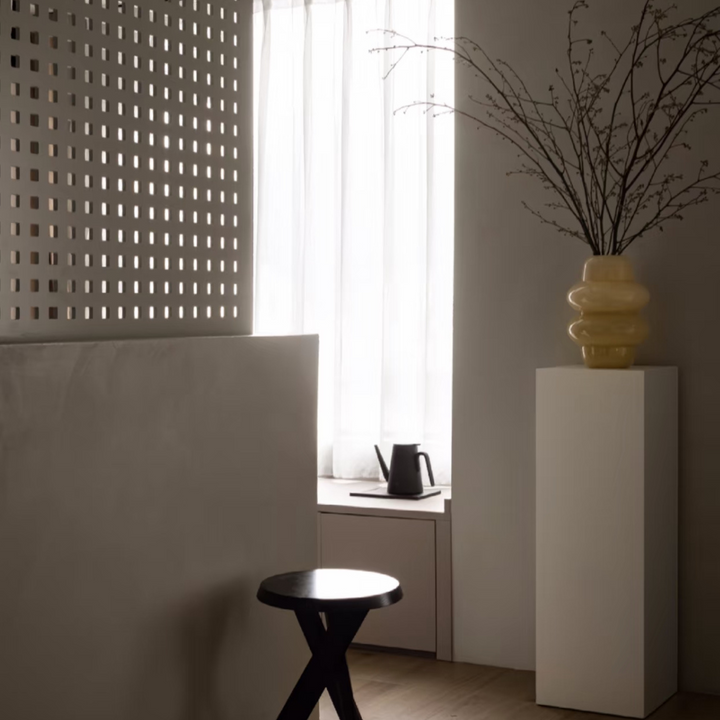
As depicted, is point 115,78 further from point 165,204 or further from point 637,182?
point 637,182

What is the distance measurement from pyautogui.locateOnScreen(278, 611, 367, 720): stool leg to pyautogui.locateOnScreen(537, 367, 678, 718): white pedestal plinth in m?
1.10

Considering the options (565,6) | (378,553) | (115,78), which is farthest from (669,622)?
(115,78)

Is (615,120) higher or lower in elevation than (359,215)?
higher

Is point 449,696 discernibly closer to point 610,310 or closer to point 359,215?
point 610,310

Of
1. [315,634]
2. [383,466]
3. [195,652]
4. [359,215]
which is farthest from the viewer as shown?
[359,215]

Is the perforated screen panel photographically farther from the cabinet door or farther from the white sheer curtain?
the white sheer curtain

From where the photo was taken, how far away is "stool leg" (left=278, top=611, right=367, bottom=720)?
229cm

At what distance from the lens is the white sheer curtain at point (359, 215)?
4.20 m

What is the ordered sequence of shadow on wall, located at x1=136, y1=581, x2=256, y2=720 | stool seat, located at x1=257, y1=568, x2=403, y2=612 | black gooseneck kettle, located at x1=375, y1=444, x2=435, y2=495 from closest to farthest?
shadow on wall, located at x1=136, y1=581, x2=256, y2=720, stool seat, located at x1=257, y1=568, x2=403, y2=612, black gooseneck kettle, located at x1=375, y1=444, x2=435, y2=495

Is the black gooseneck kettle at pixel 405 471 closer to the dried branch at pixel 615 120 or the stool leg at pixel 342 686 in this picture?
the dried branch at pixel 615 120

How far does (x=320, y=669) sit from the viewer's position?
230cm

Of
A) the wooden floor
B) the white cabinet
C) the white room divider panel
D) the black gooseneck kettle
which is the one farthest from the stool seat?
the black gooseneck kettle

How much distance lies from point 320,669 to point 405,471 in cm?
165

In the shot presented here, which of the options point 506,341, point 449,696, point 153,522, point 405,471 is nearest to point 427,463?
point 405,471
